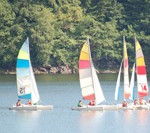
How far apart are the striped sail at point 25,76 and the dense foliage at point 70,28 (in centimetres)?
4340

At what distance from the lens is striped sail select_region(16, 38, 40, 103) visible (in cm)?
7581

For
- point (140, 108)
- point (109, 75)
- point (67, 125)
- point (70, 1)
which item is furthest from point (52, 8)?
point (67, 125)

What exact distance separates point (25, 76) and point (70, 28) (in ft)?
168

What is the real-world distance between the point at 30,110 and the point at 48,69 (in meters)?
50.9

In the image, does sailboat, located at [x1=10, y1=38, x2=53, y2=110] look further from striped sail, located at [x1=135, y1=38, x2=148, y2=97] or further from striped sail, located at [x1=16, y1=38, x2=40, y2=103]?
striped sail, located at [x1=135, y1=38, x2=148, y2=97]

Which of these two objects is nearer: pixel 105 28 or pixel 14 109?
pixel 14 109

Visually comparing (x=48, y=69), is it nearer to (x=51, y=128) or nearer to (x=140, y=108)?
(x=140, y=108)

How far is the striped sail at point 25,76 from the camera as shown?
A: 75.8 meters

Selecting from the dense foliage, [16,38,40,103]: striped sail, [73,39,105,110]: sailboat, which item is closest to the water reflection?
[73,39,105,110]: sailboat

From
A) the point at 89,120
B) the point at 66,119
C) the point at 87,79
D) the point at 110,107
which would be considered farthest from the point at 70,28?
the point at 89,120

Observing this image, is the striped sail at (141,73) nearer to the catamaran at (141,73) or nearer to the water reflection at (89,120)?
the catamaran at (141,73)

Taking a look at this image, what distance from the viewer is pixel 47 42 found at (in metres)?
121

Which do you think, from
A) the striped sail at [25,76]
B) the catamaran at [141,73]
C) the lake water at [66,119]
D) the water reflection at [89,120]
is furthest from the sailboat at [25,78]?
the catamaran at [141,73]

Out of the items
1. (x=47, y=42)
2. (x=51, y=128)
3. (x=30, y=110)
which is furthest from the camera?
(x=47, y=42)
